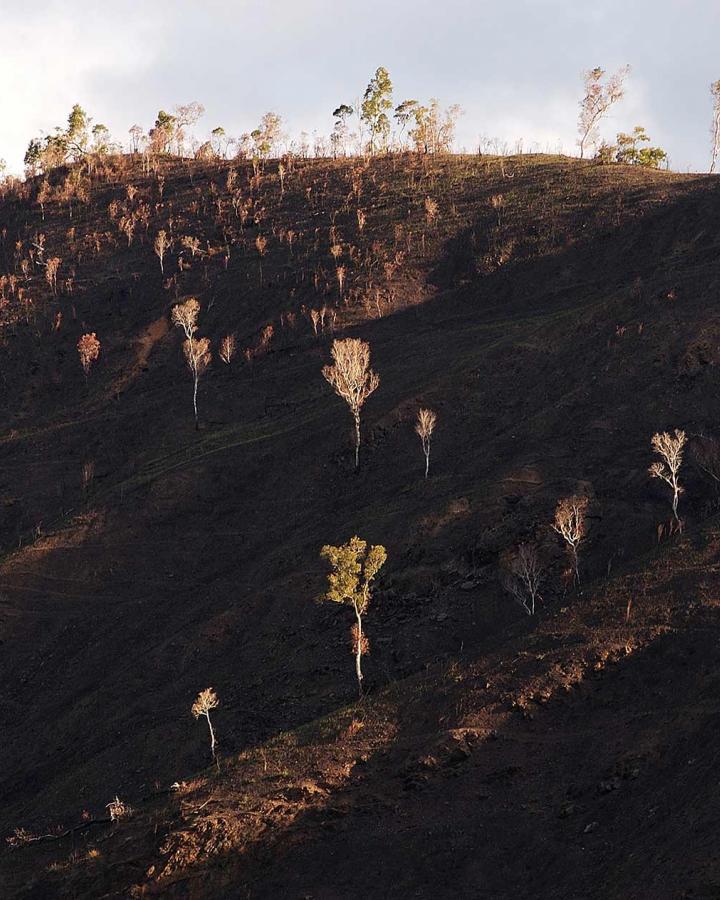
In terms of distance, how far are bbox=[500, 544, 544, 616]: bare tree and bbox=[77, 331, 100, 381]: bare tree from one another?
8407 centimetres

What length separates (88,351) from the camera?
441 feet

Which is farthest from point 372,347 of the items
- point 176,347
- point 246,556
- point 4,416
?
point 4,416

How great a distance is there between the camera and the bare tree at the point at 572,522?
217ft

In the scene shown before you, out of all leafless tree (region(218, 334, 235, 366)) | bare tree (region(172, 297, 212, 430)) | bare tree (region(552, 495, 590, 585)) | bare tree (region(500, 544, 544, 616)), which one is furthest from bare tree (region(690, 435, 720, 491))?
leafless tree (region(218, 334, 235, 366))

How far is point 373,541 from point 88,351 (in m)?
71.0

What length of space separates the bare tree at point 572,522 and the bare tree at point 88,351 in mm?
81932

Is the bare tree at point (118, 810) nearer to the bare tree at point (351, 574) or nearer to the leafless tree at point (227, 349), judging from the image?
the bare tree at point (351, 574)

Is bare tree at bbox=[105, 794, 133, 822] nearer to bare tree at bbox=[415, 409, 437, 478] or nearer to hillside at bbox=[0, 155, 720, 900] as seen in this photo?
hillside at bbox=[0, 155, 720, 900]

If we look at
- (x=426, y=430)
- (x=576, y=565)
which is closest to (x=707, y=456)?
(x=576, y=565)

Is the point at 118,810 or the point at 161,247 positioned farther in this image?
the point at 161,247

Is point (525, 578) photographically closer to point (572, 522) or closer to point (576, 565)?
point (576, 565)

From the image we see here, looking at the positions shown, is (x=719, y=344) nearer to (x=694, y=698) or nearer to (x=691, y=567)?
(x=691, y=567)

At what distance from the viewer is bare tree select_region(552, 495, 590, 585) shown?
6606cm

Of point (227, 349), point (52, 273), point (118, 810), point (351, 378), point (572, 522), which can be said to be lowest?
point (118, 810)
